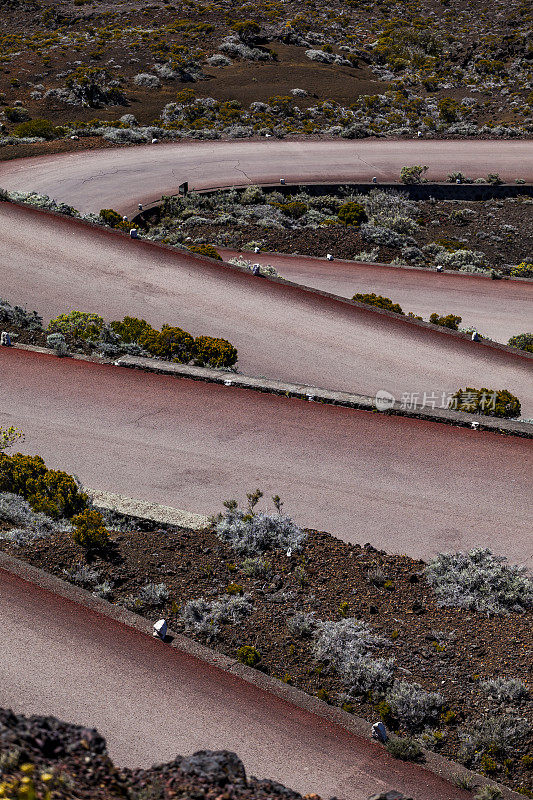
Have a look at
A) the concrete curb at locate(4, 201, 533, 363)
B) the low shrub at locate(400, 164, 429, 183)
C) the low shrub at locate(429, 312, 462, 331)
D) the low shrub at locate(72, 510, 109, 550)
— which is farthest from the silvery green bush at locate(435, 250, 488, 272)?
the low shrub at locate(72, 510, 109, 550)

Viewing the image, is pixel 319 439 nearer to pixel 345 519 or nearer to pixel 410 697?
pixel 345 519

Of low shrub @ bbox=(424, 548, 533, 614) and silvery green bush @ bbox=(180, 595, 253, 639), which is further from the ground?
low shrub @ bbox=(424, 548, 533, 614)

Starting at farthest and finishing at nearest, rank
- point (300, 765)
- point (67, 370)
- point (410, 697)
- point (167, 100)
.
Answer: point (167, 100)
point (67, 370)
point (410, 697)
point (300, 765)

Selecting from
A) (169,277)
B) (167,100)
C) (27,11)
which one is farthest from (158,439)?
(27,11)

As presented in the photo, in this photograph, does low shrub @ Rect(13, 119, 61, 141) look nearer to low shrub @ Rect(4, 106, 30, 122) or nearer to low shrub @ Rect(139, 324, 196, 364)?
low shrub @ Rect(4, 106, 30, 122)

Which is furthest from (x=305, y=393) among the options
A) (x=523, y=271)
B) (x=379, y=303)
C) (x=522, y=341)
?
(x=523, y=271)

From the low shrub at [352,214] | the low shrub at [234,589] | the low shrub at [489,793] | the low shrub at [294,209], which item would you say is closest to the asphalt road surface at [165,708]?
the low shrub at [489,793]
